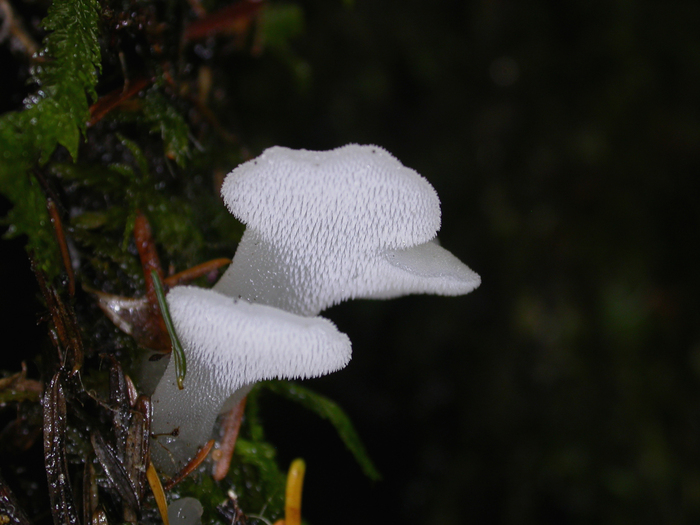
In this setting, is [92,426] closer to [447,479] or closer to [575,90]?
[447,479]

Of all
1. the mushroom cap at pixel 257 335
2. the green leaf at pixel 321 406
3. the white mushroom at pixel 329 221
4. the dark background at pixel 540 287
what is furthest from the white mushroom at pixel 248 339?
the dark background at pixel 540 287

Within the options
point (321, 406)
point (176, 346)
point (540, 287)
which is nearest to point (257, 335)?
point (176, 346)

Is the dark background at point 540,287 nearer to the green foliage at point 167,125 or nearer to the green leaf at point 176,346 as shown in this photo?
the green foliage at point 167,125

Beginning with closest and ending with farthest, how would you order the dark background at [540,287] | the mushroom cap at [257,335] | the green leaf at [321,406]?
the mushroom cap at [257,335] < the green leaf at [321,406] < the dark background at [540,287]

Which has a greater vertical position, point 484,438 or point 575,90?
point 575,90

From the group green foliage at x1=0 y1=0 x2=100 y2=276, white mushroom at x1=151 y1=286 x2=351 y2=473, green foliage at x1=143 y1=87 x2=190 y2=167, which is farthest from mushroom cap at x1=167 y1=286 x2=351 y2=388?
green foliage at x1=143 y1=87 x2=190 y2=167

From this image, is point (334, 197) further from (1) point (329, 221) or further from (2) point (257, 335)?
(2) point (257, 335)

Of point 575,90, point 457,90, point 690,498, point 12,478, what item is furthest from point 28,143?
point 690,498
